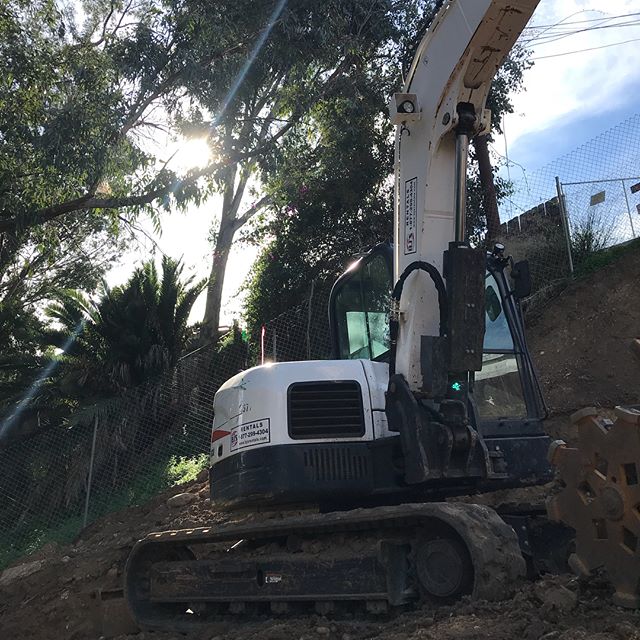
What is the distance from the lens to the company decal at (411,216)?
18.0ft

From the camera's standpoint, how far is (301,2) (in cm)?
1290

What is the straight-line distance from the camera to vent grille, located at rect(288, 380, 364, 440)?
5.36 meters

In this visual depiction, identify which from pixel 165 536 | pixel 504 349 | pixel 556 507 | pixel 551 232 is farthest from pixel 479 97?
pixel 551 232

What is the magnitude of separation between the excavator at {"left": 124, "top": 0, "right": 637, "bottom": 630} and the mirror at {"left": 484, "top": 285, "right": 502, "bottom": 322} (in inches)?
0.5

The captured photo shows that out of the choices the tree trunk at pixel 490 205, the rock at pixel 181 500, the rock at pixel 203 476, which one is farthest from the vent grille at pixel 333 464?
the tree trunk at pixel 490 205

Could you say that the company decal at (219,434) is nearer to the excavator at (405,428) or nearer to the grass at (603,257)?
the excavator at (405,428)

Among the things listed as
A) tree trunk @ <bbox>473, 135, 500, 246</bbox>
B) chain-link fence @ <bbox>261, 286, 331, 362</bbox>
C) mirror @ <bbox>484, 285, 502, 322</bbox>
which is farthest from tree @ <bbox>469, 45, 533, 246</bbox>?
mirror @ <bbox>484, 285, 502, 322</bbox>

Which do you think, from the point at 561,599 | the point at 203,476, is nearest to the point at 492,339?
the point at 561,599

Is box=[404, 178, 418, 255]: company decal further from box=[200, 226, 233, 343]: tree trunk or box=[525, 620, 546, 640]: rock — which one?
box=[200, 226, 233, 343]: tree trunk

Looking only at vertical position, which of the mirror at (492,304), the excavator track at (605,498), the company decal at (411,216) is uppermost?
the company decal at (411,216)

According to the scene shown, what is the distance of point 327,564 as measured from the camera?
488 centimetres

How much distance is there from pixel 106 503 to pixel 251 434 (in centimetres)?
663

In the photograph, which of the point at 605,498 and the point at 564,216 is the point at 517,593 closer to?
the point at 605,498

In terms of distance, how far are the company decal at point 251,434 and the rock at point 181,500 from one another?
4718 mm
